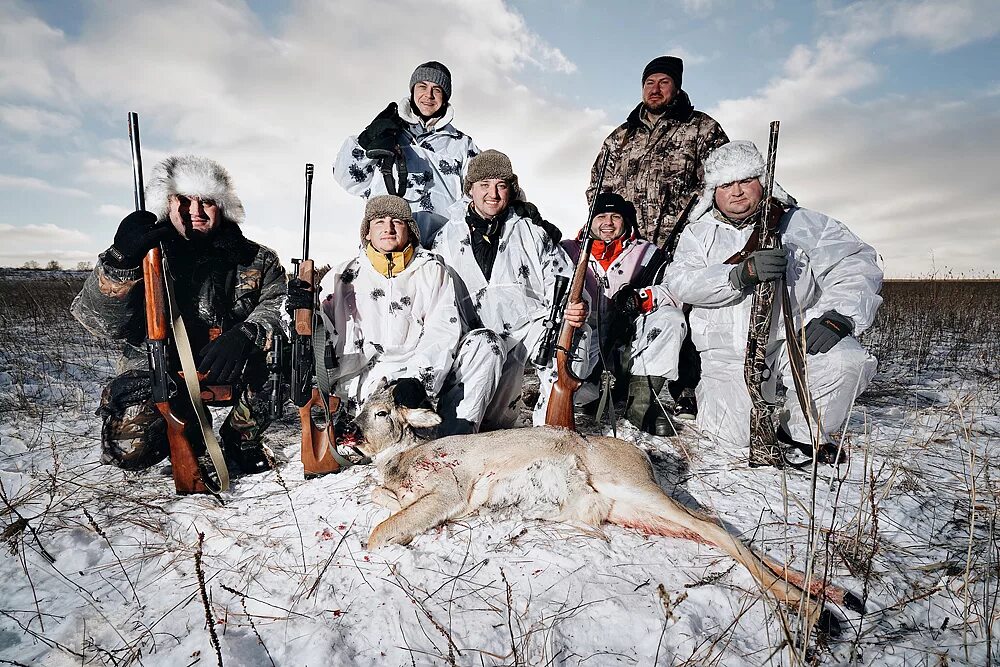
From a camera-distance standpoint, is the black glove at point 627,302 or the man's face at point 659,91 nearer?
the black glove at point 627,302

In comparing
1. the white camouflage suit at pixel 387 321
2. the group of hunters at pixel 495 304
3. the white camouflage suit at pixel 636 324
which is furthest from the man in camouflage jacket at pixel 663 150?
the white camouflage suit at pixel 387 321

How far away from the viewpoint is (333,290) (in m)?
4.25

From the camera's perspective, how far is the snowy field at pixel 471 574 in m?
1.96

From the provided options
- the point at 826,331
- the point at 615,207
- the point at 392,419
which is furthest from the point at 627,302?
the point at 392,419

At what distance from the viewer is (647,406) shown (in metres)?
4.55

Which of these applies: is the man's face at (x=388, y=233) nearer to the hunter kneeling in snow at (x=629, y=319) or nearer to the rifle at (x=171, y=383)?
the rifle at (x=171, y=383)

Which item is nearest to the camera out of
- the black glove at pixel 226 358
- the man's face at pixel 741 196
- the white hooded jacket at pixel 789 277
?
the black glove at pixel 226 358

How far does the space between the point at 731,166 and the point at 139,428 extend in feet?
16.9

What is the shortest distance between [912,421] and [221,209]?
644 cm

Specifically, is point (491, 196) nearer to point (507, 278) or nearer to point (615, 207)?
point (507, 278)

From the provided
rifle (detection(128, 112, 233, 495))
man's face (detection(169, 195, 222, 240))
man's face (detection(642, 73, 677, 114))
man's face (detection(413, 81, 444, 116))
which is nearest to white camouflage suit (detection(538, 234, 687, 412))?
man's face (detection(642, 73, 677, 114))

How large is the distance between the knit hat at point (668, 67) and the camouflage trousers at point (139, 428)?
203 inches

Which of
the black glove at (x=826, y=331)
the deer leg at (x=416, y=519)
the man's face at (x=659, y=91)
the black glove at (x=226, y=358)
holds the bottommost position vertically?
the deer leg at (x=416, y=519)

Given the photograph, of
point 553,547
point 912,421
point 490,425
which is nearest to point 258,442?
point 490,425
